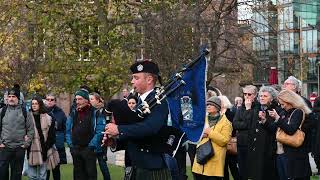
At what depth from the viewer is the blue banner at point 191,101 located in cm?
686

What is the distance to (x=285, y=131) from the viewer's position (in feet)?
33.1

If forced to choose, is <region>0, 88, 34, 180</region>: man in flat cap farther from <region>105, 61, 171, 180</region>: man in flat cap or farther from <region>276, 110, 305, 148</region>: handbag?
<region>105, 61, 171, 180</region>: man in flat cap

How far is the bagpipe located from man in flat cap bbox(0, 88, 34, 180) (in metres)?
5.63

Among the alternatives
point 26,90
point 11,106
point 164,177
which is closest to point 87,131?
point 11,106

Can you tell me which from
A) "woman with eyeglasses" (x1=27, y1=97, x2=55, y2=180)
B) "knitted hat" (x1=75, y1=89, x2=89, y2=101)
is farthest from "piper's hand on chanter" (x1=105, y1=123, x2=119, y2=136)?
"woman with eyeglasses" (x1=27, y1=97, x2=55, y2=180)

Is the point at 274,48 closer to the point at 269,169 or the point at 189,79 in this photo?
the point at 269,169

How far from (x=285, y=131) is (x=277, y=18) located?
15644 millimetres

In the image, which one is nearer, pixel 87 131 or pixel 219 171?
pixel 219 171

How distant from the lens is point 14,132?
12109 mm

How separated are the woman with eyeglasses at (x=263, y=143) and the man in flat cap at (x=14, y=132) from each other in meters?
4.19

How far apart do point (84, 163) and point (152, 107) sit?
5.67 meters

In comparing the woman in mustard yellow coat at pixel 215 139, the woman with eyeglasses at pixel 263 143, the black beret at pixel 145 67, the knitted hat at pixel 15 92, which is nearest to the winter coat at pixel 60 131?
the knitted hat at pixel 15 92

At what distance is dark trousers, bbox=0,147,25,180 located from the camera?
12.2 m

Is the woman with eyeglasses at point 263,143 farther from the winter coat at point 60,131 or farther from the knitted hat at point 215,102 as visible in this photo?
the winter coat at point 60,131
